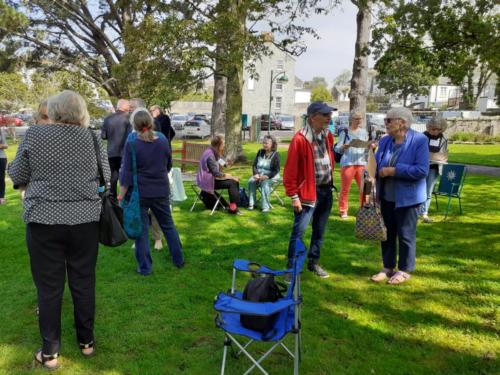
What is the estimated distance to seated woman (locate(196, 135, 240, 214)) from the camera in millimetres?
7430

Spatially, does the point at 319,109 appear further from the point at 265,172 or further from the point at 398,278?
the point at 265,172

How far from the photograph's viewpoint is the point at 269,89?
2047 inches

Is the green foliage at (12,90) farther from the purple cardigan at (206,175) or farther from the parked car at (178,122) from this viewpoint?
the purple cardigan at (206,175)

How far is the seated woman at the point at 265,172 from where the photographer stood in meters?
7.91

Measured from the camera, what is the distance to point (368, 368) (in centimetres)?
319

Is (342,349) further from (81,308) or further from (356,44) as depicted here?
(356,44)

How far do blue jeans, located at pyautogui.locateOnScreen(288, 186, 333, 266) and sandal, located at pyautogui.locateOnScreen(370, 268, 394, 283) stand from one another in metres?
0.62

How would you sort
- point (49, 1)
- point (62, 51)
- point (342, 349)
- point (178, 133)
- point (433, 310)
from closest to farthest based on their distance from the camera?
point (342, 349) → point (433, 310) → point (49, 1) → point (62, 51) → point (178, 133)

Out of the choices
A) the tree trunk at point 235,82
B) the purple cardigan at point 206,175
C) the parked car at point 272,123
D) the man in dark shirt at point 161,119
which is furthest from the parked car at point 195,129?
the purple cardigan at point 206,175

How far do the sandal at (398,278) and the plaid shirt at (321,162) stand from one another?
1210 mm

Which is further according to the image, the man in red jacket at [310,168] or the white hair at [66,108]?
the man in red jacket at [310,168]

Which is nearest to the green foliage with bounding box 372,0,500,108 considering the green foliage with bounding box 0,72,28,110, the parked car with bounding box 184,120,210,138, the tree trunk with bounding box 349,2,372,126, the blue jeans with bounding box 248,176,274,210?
the tree trunk with bounding box 349,2,372,126

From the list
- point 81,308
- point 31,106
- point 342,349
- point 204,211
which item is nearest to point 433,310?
point 342,349

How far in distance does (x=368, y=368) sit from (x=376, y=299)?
1.20 metres
